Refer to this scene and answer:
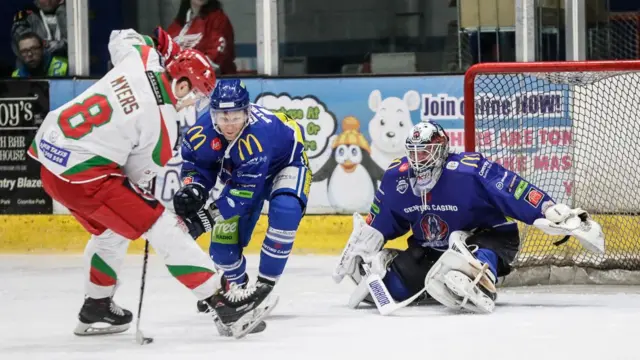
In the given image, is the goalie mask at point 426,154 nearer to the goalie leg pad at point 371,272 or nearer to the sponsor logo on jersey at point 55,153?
the goalie leg pad at point 371,272

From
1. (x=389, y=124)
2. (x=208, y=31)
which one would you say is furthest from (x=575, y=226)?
(x=208, y=31)

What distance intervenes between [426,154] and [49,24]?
3461mm

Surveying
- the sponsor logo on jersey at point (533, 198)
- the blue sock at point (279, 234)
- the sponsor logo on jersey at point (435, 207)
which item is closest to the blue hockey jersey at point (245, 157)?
the blue sock at point (279, 234)

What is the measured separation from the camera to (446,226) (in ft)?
17.2

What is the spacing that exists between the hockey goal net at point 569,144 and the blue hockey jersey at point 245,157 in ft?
3.80

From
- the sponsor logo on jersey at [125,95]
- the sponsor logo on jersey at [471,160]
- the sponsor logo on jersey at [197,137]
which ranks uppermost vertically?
the sponsor logo on jersey at [125,95]

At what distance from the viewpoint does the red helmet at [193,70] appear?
4348 millimetres

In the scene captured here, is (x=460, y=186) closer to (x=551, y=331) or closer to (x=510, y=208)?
(x=510, y=208)

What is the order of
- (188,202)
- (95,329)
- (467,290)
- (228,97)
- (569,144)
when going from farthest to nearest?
(569,144) → (467,290) → (228,97) → (95,329) → (188,202)

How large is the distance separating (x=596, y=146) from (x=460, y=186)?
4.31ft

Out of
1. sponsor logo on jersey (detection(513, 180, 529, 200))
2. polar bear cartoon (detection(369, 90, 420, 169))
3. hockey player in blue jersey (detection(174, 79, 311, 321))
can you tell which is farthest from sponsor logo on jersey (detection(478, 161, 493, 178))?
polar bear cartoon (detection(369, 90, 420, 169))

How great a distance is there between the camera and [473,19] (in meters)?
7.33

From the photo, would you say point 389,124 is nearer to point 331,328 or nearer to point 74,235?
A: point 74,235

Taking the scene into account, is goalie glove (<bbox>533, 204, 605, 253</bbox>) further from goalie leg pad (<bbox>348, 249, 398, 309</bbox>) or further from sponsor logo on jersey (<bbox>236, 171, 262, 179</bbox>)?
sponsor logo on jersey (<bbox>236, 171, 262, 179</bbox>)
